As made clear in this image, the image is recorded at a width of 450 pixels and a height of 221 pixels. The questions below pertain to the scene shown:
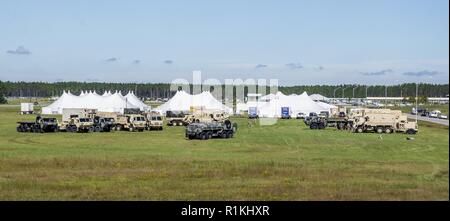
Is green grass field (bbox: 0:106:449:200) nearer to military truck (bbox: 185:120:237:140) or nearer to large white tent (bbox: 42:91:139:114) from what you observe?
military truck (bbox: 185:120:237:140)

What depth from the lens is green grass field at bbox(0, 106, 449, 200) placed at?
22781 millimetres

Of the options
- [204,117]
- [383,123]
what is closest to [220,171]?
[383,123]

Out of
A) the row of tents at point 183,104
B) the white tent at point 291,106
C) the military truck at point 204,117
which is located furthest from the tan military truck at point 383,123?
the white tent at point 291,106

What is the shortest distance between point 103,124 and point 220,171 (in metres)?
37.0

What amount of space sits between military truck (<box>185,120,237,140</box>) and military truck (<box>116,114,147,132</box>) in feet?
42.5

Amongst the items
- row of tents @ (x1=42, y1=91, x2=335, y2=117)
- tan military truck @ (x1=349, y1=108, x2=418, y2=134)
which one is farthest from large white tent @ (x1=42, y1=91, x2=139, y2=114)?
tan military truck @ (x1=349, y1=108, x2=418, y2=134)

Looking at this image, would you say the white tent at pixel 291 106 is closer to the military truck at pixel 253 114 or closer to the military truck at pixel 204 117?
the military truck at pixel 253 114

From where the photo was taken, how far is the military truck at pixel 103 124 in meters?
63.3

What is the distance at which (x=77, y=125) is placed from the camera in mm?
62062

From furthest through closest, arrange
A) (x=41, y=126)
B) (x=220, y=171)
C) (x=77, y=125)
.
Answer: (x=77, y=125), (x=41, y=126), (x=220, y=171)

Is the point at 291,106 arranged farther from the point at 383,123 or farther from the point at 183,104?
the point at 383,123

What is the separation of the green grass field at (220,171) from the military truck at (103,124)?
55.7 ft

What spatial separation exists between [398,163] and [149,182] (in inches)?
573
